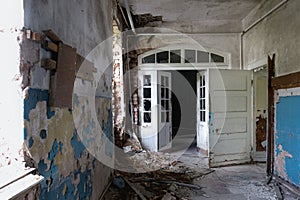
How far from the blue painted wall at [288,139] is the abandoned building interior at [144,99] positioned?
0.05ft

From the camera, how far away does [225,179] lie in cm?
468

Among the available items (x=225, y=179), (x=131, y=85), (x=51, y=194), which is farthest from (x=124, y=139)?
(x=51, y=194)

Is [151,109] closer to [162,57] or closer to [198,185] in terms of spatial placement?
[162,57]

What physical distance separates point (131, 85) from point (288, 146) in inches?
156

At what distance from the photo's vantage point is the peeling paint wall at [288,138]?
3.83 meters

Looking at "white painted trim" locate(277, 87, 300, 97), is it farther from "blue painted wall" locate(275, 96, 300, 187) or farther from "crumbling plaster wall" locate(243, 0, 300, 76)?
"crumbling plaster wall" locate(243, 0, 300, 76)

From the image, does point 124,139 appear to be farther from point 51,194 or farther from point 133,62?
point 51,194

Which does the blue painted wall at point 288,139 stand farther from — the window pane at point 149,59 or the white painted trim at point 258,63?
the window pane at point 149,59

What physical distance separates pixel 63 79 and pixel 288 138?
3495mm

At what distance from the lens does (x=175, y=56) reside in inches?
273

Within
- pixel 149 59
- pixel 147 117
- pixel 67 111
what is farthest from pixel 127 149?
pixel 67 111

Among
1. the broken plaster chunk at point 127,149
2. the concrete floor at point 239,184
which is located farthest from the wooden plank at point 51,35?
the broken plaster chunk at point 127,149

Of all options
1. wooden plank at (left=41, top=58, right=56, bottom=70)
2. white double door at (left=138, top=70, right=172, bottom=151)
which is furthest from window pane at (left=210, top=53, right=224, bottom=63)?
wooden plank at (left=41, top=58, right=56, bottom=70)

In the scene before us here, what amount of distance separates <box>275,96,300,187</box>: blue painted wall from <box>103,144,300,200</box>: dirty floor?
0.26 metres
